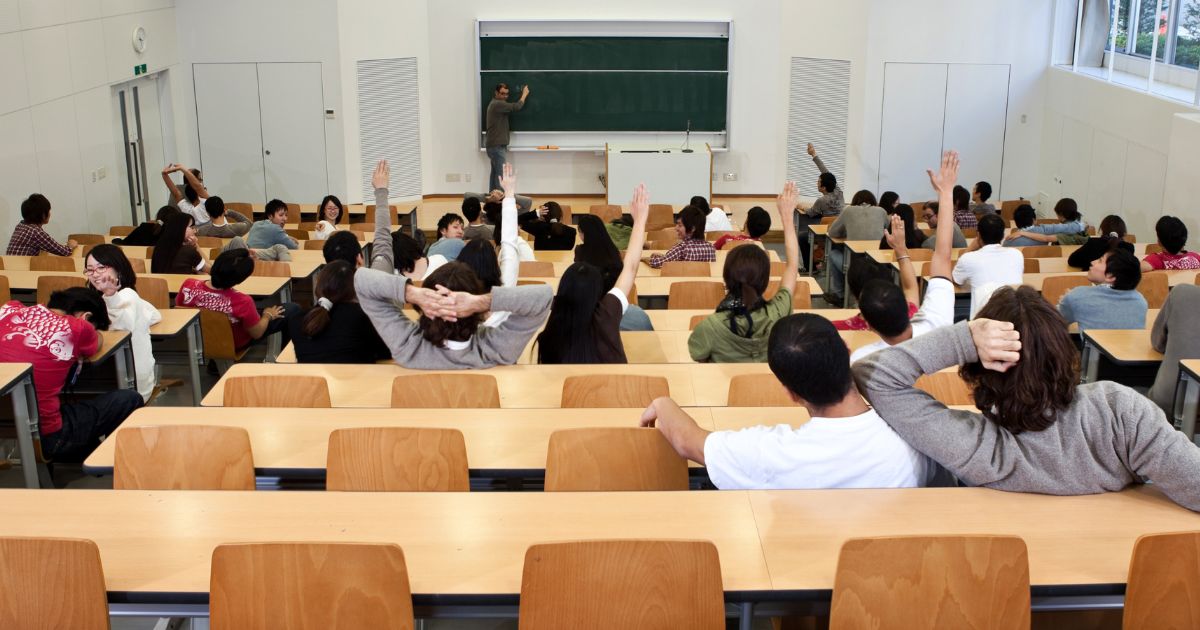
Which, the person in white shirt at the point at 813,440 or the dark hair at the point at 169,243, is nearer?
the person in white shirt at the point at 813,440

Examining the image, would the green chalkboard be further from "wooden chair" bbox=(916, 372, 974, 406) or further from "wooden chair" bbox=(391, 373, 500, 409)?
"wooden chair" bbox=(391, 373, 500, 409)

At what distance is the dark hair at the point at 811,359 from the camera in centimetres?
289

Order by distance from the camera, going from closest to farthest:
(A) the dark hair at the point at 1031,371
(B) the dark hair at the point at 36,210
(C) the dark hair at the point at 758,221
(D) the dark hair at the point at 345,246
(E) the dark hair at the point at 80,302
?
(A) the dark hair at the point at 1031,371, (E) the dark hair at the point at 80,302, (D) the dark hair at the point at 345,246, (C) the dark hair at the point at 758,221, (B) the dark hair at the point at 36,210

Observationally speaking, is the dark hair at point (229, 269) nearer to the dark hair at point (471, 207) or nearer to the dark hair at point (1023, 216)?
the dark hair at point (471, 207)

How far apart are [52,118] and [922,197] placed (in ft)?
32.9

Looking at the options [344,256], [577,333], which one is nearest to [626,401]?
[577,333]

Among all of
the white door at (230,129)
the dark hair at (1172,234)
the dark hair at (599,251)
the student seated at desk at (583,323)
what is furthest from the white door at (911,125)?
the student seated at desk at (583,323)

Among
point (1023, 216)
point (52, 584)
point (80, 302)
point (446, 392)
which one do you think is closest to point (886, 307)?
point (446, 392)

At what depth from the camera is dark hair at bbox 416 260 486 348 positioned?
4367 millimetres

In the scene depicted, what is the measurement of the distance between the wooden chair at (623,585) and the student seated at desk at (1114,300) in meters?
4.11

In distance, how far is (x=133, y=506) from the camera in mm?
3096

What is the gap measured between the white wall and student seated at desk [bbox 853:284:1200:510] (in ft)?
29.4

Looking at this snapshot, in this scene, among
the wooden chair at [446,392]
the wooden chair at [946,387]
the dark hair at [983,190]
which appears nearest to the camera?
the wooden chair at [446,392]

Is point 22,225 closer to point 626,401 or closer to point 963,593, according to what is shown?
point 626,401
